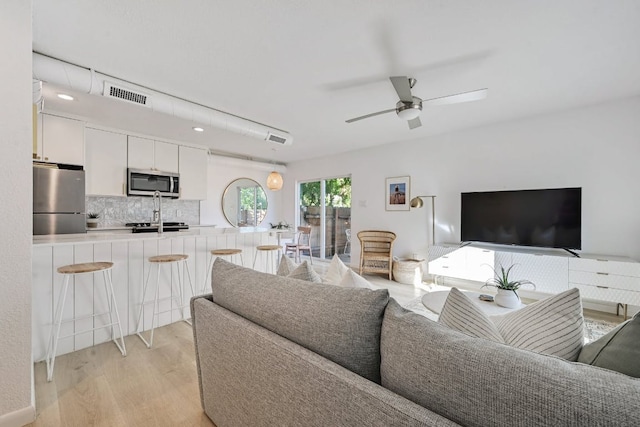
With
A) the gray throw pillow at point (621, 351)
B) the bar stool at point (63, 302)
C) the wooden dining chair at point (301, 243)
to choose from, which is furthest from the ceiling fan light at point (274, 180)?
the gray throw pillow at point (621, 351)

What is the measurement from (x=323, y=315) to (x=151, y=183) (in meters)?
4.47

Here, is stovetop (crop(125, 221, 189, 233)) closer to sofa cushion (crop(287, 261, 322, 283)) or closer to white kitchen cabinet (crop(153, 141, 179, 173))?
white kitchen cabinet (crop(153, 141, 179, 173))

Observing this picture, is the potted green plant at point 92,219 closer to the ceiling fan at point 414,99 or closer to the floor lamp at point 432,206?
the ceiling fan at point 414,99

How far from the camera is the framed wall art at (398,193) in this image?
15.6 feet

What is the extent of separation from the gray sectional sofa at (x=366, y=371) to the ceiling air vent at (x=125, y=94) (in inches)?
86.0

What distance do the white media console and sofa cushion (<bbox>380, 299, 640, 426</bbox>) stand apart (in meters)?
3.30

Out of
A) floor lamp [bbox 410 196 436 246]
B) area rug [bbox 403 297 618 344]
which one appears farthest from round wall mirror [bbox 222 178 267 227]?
area rug [bbox 403 297 618 344]

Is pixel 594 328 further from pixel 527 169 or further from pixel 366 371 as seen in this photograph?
pixel 366 371

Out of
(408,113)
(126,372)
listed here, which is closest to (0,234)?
(126,372)

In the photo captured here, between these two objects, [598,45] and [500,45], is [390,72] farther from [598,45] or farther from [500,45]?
[598,45]

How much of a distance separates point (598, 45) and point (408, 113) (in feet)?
4.59

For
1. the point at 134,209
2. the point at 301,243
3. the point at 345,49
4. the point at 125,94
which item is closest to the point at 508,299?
the point at 345,49

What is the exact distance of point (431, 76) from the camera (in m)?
2.51

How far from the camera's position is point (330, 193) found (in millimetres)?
6113
